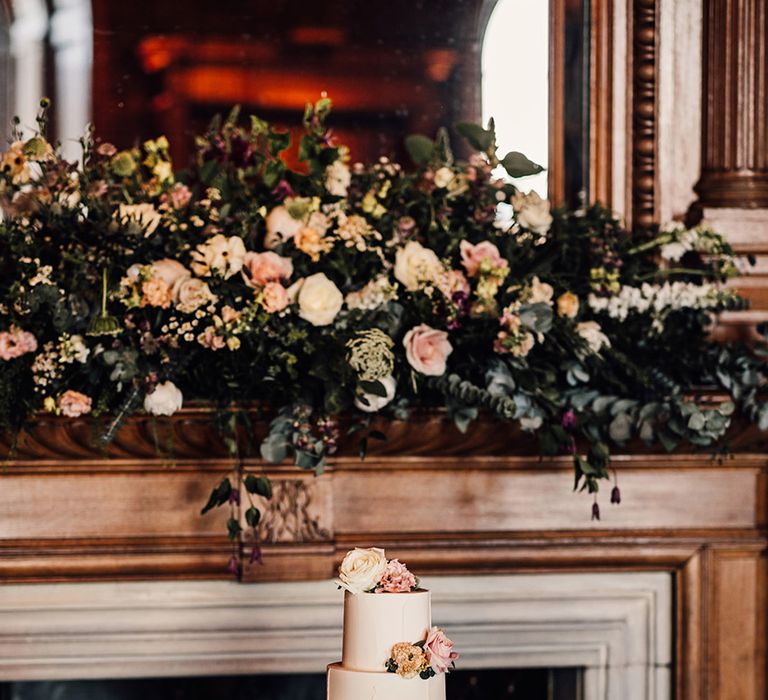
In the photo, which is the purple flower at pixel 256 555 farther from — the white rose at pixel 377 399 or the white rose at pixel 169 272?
the white rose at pixel 169 272

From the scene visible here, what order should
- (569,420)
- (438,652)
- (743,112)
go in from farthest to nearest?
(743,112), (569,420), (438,652)

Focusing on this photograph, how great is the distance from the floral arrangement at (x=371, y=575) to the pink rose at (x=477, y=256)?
0.91m

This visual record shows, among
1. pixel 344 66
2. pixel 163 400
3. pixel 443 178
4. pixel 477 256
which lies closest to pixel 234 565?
pixel 163 400

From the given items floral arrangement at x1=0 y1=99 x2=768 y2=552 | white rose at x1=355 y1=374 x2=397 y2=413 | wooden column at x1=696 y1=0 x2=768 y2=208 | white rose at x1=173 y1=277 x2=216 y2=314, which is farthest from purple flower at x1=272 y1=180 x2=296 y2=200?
wooden column at x1=696 y1=0 x2=768 y2=208

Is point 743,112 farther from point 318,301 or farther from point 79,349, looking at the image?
point 79,349

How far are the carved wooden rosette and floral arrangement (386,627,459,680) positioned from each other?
4.84 ft

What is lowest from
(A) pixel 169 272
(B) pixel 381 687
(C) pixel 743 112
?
(B) pixel 381 687

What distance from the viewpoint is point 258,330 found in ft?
6.84

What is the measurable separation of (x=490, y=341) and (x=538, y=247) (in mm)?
325

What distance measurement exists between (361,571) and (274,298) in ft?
2.57

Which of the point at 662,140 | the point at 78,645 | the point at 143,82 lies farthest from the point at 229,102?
the point at 78,645

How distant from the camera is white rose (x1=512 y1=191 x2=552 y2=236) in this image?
7.63ft

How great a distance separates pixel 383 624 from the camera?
137 centimetres

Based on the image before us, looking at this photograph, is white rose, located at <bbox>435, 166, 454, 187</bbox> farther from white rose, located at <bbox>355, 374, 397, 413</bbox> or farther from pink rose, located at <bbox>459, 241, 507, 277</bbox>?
white rose, located at <bbox>355, 374, 397, 413</bbox>
